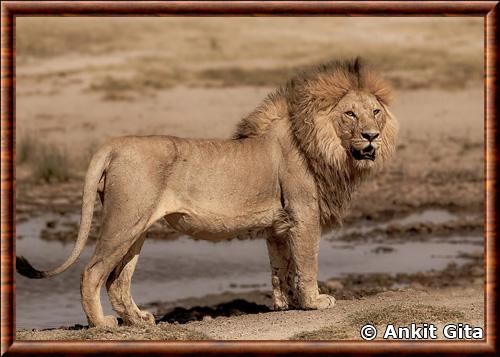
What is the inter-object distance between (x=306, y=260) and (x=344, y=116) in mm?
982

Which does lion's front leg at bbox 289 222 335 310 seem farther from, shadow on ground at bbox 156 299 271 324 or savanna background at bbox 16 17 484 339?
shadow on ground at bbox 156 299 271 324

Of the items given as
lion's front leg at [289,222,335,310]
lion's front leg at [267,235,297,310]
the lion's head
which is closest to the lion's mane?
the lion's head

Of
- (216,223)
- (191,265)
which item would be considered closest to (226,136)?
(191,265)

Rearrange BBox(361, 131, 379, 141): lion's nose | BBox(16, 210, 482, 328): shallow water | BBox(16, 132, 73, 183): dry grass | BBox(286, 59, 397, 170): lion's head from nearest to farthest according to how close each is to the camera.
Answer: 1. BBox(361, 131, 379, 141): lion's nose
2. BBox(286, 59, 397, 170): lion's head
3. BBox(16, 210, 482, 328): shallow water
4. BBox(16, 132, 73, 183): dry grass

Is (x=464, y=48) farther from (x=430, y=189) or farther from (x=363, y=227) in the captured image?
(x=363, y=227)

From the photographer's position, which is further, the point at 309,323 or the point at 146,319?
the point at 146,319

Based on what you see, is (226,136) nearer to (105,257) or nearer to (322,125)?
(322,125)

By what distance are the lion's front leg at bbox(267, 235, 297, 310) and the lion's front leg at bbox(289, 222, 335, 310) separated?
0.68 feet

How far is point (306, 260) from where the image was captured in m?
7.52

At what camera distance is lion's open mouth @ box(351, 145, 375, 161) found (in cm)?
743

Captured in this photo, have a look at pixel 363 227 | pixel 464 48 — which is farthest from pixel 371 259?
pixel 464 48
